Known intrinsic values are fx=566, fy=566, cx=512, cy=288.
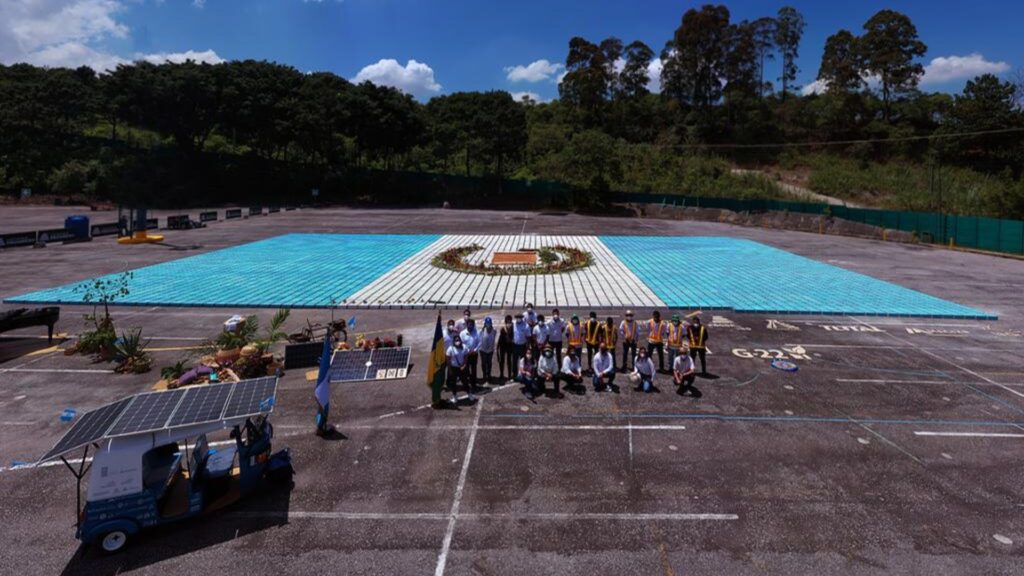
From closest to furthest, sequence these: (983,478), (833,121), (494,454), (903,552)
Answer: (903,552) < (983,478) < (494,454) < (833,121)

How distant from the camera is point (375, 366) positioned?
49.6 ft

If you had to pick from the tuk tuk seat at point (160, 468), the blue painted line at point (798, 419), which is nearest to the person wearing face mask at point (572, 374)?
the blue painted line at point (798, 419)

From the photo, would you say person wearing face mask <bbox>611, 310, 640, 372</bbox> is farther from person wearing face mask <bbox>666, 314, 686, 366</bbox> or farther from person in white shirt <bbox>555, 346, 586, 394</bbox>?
person in white shirt <bbox>555, 346, 586, 394</bbox>

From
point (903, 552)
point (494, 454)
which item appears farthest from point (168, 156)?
point (903, 552)

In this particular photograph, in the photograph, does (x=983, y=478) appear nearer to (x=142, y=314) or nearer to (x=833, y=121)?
(x=142, y=314)

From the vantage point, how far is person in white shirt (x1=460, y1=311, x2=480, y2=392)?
1369 centimetres

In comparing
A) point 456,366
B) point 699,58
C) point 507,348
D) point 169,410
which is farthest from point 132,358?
point 699,58

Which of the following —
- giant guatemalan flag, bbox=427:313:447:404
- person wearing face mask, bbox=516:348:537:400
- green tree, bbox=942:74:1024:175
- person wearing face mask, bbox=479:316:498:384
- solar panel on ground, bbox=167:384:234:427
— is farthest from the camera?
green tree, bbox=942:74:1024:175

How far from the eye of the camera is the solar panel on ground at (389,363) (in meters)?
14.7

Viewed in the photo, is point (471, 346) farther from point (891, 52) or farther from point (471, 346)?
point (891, 52)

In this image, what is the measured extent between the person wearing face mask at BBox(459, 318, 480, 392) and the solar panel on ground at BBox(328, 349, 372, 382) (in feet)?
9.34

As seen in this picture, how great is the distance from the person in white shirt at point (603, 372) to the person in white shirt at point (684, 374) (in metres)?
1.52

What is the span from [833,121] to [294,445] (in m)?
94.5

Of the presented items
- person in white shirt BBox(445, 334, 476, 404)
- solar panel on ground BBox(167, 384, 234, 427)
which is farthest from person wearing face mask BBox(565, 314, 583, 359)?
solar panel on ground BBox(167, 384, 234, 427)
